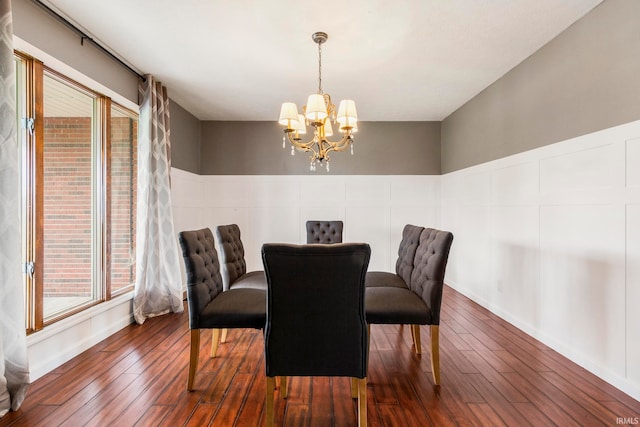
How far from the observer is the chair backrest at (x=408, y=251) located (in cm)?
265

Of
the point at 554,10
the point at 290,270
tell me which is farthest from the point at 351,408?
the point at 554,10

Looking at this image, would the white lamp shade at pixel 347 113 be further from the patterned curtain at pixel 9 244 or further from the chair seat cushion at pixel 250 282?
the patterned curtain at pixel 9 244

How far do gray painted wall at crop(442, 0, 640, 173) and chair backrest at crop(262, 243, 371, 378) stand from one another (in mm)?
2038

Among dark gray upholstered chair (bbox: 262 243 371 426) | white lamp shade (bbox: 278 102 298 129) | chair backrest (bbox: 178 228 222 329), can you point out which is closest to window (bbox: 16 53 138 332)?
chair backrest (bbox: 178 228 222 329)

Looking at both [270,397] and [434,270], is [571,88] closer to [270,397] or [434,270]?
[434,270]

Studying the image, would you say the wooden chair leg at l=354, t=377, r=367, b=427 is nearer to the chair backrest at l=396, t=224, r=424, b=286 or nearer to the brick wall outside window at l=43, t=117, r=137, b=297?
the chair backrest at l=396, t=224, r=424, b=286

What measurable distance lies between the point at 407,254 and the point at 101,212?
271 cm

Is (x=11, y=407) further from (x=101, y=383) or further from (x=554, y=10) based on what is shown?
(x=554, y=10)

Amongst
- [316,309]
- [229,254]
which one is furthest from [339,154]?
[316,309]

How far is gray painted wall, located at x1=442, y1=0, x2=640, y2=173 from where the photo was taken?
6.55ft

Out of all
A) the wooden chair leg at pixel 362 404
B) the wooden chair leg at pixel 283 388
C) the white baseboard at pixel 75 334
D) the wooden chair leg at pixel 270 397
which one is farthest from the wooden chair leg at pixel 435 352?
the white baseboard at pixel 75 334

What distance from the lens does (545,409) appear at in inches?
71.6

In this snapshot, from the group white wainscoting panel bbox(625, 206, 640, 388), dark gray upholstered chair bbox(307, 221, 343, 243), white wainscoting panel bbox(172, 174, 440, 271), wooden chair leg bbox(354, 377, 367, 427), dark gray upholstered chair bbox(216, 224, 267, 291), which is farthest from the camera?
white wainscoting panel bbox(172, 174, 440, 271)

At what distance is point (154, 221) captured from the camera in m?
3.30
